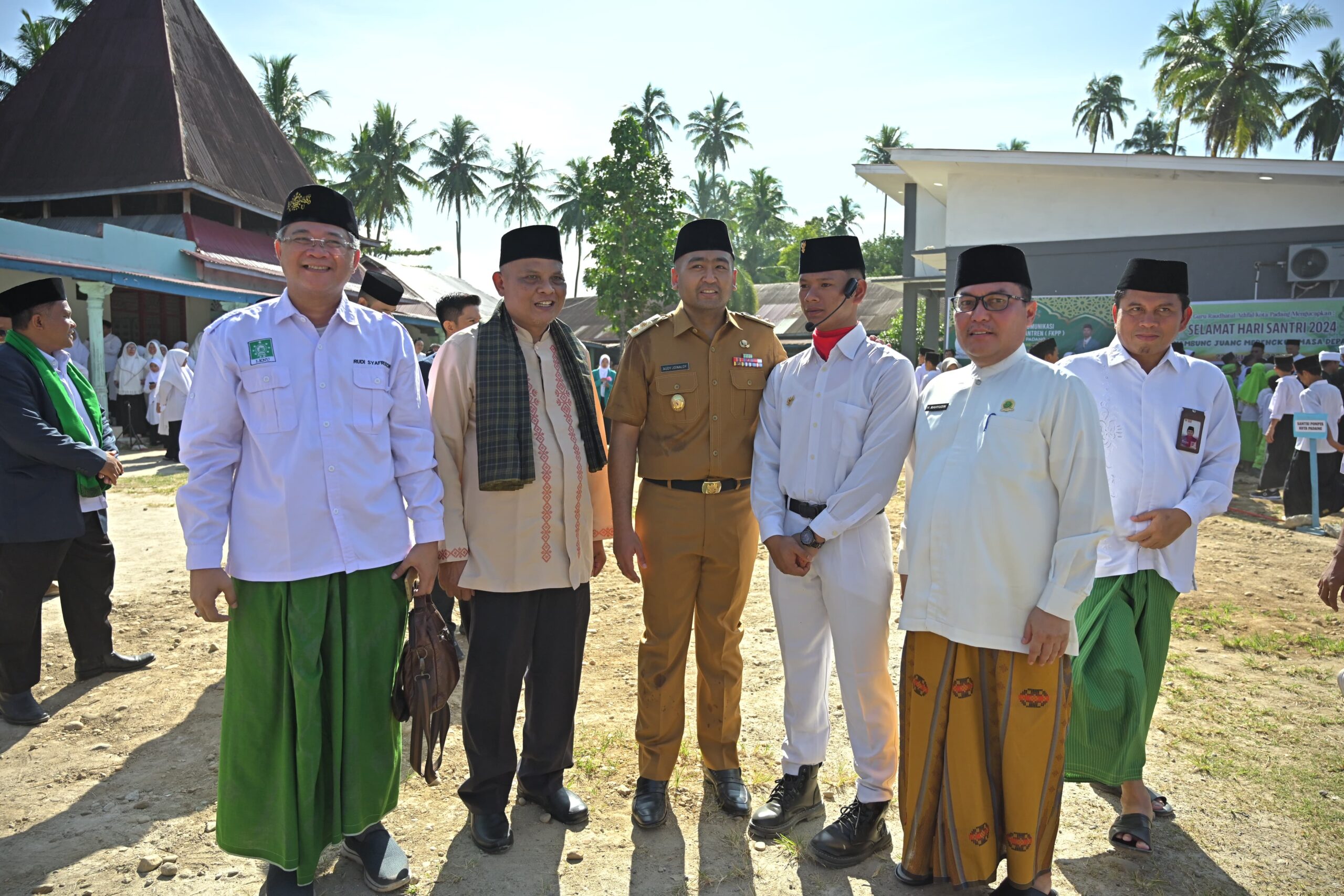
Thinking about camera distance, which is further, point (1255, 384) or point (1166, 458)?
point (1255, 384)

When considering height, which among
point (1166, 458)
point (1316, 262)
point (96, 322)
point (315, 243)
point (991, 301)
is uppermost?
point (1316, 262)

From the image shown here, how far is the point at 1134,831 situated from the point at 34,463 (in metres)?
5.35

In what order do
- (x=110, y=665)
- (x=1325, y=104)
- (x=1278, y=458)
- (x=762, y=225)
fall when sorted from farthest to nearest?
1. (x=762, y=225)
2. (x=1325, y=104)
3. (x=1278, y=458)
4. (x=110, y=665)

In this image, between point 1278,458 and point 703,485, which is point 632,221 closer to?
point 1278,458

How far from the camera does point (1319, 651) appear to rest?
17.4ft

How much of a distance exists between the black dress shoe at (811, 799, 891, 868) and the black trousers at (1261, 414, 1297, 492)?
37.4ft

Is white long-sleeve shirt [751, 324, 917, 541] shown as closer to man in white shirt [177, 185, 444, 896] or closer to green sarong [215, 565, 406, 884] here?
man in white shirt [177, 185, 444, 896]

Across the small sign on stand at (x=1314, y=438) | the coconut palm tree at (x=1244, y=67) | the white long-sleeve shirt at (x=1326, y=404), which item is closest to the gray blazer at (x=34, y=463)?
the small sign on stand at (x=1314, y=438)

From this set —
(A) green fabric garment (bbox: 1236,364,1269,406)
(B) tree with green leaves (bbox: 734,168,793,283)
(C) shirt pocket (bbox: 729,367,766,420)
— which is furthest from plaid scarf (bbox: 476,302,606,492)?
(B) tree with green leaves (bbox: 734,168,793,283)

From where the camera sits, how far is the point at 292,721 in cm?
273

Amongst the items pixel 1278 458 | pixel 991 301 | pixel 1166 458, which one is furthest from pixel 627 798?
pixel 1278 458

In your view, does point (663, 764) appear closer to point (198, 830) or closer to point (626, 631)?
point (198, 830)

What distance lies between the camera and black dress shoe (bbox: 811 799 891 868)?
3053mm

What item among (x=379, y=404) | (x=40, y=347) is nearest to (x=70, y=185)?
(x=40, y=347)
